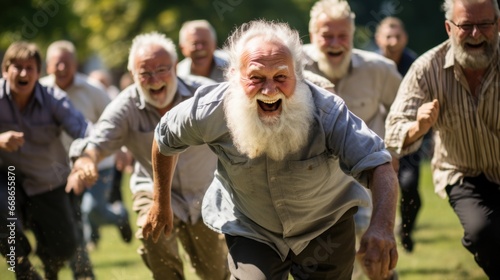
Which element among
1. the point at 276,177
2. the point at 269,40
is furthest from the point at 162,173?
the point at 269,40

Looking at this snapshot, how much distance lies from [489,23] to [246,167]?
2.20 meters

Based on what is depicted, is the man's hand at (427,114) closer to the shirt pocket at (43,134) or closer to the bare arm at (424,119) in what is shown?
the bare arm at (424,119)

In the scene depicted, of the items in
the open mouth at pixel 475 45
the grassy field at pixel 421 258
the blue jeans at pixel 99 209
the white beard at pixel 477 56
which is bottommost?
the grassy field at pixel 421 258

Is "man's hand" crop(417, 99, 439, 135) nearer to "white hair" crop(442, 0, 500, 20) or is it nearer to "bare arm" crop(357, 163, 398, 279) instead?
"white hair" crop(442, 0, 500, 20)

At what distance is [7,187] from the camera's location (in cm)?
912

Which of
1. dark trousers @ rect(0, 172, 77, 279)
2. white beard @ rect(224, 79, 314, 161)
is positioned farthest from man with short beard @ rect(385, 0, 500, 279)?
dark trousers @ rect(0, 172, 77, 279)

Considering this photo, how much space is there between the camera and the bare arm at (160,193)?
22.1 ft

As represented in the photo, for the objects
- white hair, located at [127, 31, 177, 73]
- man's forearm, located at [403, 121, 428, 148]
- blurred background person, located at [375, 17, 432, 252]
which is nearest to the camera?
man's forearm, located at [403, 121, 428, 148]

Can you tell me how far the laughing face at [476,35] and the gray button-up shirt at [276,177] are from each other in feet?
4.85

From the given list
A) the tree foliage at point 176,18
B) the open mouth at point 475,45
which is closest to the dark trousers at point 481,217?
the open mouth at point 475,45

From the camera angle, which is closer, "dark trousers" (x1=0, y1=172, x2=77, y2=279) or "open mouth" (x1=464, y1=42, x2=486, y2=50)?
"open mouth" (x1=464, y1=42, x2=486, y2=50)

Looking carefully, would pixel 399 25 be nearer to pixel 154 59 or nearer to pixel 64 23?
pixel 154 59

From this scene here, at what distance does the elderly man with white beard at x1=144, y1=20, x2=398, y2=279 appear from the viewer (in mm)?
5980

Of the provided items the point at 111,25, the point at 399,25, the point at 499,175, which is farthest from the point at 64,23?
the point at 499,175
